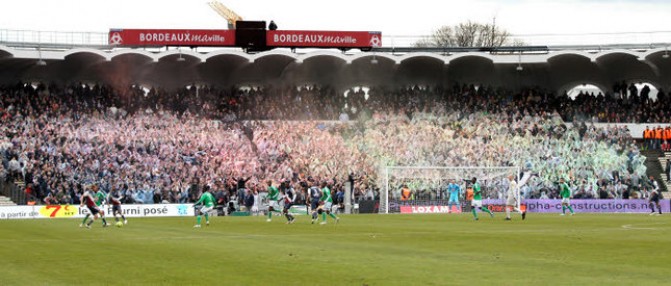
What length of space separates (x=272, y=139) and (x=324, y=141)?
350cm

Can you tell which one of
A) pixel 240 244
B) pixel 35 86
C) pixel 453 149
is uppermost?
pixel 35 86

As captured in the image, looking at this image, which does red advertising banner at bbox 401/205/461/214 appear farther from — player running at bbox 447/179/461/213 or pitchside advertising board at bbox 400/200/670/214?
player running at bbox 447/179/461/213

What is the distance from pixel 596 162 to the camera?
6462cm

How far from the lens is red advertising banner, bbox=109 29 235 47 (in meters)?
74.6

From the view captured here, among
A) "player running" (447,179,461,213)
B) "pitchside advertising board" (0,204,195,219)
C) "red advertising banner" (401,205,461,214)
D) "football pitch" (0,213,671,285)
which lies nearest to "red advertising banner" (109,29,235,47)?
"pitchside advertising board" (0,204,195,219)

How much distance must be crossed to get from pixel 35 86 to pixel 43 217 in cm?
2482

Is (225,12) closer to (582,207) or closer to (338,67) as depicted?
(338,67)

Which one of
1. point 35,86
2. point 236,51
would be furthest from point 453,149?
point 35,86

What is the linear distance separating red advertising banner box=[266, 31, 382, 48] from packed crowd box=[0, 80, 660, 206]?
3749 mm

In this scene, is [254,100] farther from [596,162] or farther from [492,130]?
[596,162]

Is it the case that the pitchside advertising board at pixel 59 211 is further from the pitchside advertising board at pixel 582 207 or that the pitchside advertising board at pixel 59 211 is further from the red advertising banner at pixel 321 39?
the red advertising banner at pixel 321 39

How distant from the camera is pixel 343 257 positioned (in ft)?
71.9

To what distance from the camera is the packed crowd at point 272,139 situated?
192ft

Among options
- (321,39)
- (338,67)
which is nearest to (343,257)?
(321,39)
